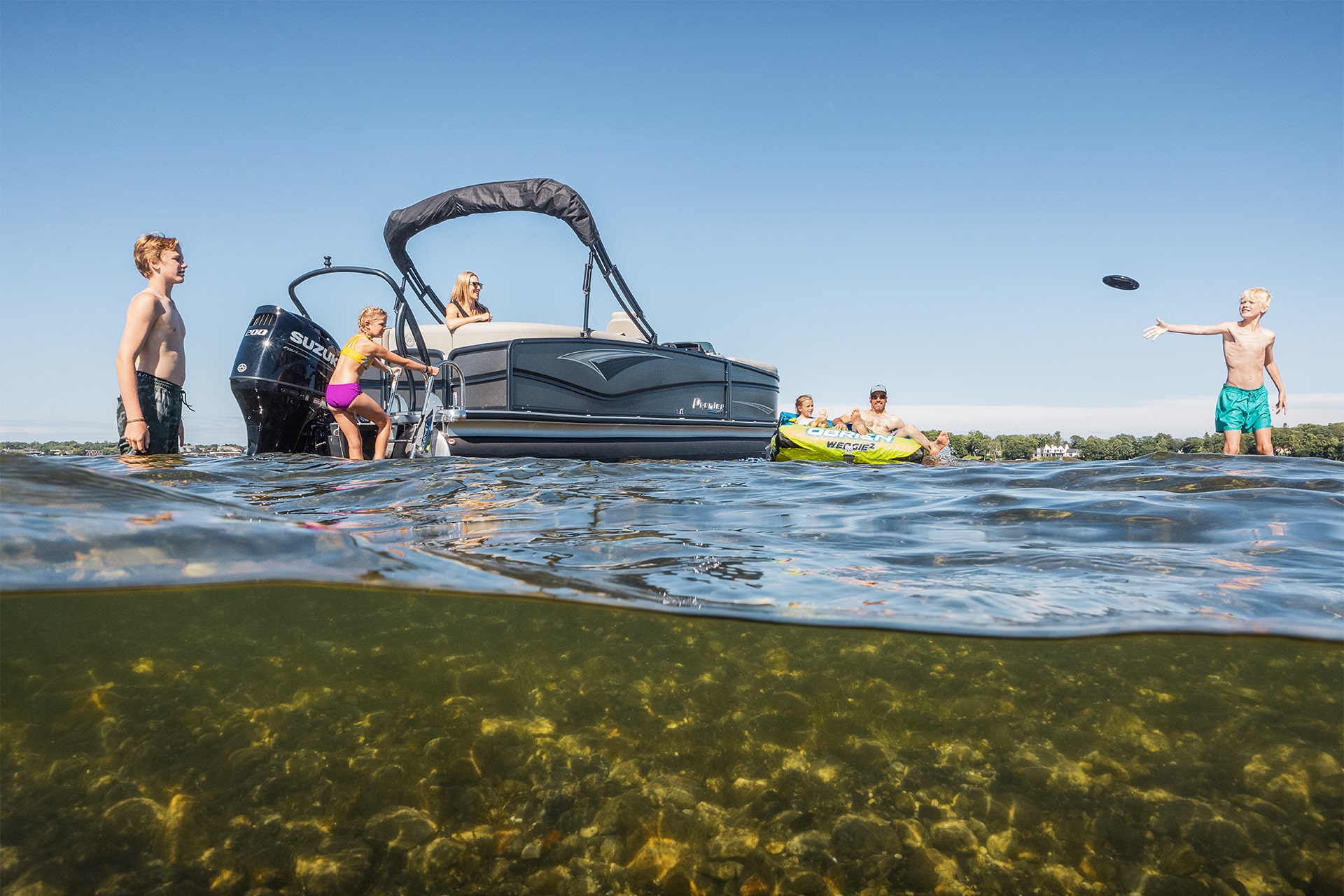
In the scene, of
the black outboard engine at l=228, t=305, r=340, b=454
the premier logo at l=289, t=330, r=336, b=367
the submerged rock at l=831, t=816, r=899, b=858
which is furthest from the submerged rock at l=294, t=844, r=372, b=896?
the premier logo at l=289, t=330, r=336, b=367

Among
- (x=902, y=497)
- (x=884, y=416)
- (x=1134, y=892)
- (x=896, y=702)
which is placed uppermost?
(x=884, y=416)

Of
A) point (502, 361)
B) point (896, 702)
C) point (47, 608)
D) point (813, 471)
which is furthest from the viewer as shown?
point (502, 361)

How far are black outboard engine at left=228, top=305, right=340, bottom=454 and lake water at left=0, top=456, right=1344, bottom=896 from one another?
13.5 ft

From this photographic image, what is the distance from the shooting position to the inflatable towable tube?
10375 mm

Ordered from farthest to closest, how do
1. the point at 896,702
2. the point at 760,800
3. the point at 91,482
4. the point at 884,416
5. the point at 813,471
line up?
1. the point at 884,416
2. the point at 813,471
3. the point at 91,482
4. the point at 896,702
5. the point at 760,800

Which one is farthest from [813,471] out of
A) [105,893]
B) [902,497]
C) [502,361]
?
[105,893]

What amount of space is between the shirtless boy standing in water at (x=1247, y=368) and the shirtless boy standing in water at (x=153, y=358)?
9808 millimetres

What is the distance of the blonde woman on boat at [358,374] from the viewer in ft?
22.0

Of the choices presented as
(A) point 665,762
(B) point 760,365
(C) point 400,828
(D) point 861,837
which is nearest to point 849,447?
(B) point 760,365

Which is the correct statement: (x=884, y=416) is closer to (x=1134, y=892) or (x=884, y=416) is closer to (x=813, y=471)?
(x=813, y=471)

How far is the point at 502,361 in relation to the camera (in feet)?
24.7

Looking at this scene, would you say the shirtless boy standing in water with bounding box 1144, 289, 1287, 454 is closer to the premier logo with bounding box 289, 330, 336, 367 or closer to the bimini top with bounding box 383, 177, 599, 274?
the bimini top with bounding box 383, 177, 599, 274

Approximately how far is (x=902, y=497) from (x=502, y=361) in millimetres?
4737

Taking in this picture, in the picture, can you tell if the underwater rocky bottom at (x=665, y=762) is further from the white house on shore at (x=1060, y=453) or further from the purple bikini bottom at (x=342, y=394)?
the white house on shore at (x=1060, y=453)
